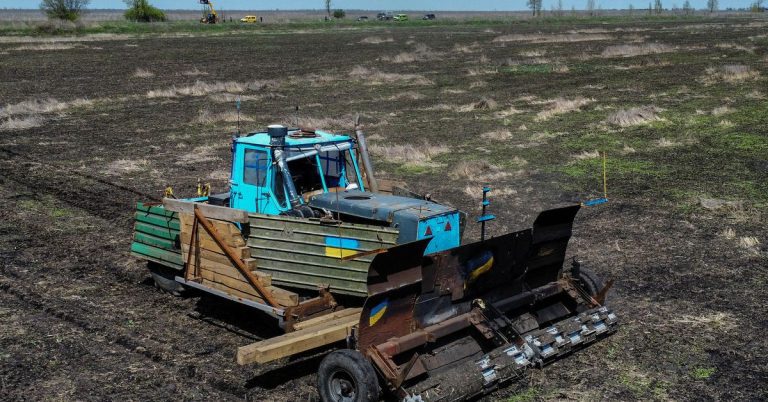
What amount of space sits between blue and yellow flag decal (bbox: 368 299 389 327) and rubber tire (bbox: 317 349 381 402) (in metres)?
0.38

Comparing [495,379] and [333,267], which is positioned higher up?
[333,267]

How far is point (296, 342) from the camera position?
26.6ft

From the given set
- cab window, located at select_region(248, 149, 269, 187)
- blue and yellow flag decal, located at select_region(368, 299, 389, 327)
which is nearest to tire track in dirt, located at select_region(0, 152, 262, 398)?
blue and yellow flag decal, located at select_region(368, 299, 389, 327)

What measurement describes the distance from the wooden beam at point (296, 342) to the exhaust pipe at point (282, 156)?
Result: 7.20ft

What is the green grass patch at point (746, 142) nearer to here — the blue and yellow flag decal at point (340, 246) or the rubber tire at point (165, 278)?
the blue and yellow flag decal at point (340, 246)

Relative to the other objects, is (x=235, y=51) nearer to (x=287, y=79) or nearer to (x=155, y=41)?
(x=155, y=41)

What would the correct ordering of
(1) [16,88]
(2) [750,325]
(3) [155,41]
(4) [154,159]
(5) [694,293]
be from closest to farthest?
(2) [750,325] → (5) [694,293] → (4) [154,159] → (1) [16,88] → (3) [155,41]

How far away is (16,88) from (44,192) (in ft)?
75.6

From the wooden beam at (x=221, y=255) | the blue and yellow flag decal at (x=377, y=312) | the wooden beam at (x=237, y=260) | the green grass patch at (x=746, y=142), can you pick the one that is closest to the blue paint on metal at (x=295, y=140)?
the wooden beam at (x=237, y=260)

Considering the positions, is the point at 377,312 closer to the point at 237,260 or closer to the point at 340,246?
the point at 340,246

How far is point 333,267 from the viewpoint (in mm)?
9484

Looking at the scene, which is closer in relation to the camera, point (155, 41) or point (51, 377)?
point (51, 377)

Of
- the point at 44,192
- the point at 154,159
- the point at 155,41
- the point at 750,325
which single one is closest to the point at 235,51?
the point at 155,41

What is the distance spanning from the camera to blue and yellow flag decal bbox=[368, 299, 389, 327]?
313 inches
